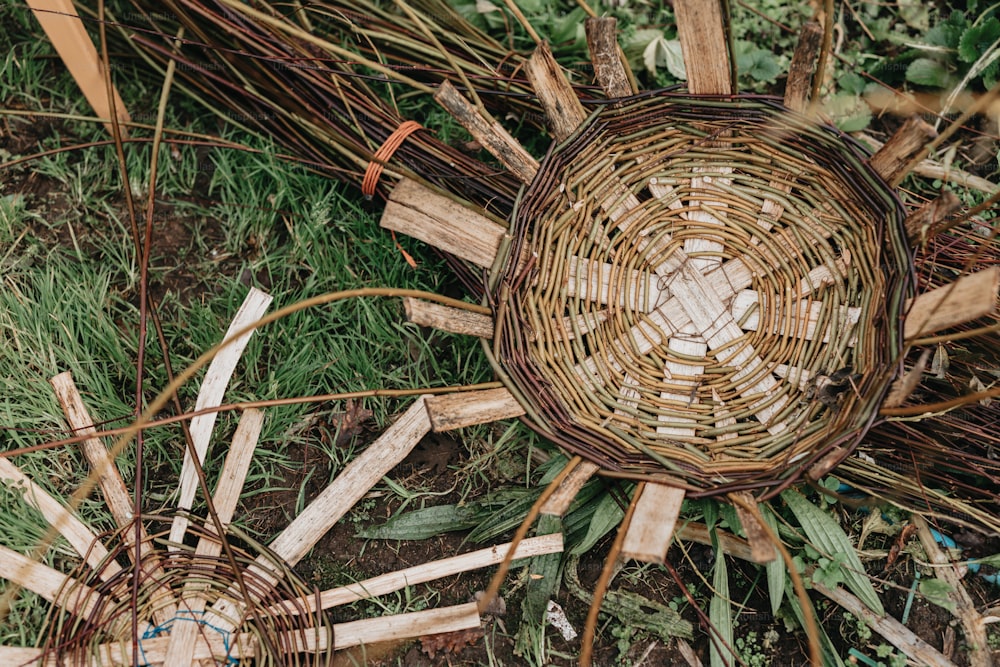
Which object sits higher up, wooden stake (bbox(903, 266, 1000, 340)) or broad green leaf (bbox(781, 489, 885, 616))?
wooden stake (bbox(903, 266, 1000, 340))

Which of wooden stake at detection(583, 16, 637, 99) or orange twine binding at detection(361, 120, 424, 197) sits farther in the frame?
orange twine binding at detection(361, 120, 424, 197)

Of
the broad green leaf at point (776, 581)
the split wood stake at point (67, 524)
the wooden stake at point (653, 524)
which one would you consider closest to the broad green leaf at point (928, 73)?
the broad green leaf at point (776, 581)

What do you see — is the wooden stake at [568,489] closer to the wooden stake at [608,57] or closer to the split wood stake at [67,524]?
the wooden stake at [608,57]

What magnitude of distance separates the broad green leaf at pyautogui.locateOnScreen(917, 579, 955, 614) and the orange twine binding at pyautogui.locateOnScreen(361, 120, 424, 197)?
50.1 inches

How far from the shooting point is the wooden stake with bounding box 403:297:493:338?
1.18 meters

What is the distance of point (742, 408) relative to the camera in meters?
1.49

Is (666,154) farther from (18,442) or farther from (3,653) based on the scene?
(3,653)

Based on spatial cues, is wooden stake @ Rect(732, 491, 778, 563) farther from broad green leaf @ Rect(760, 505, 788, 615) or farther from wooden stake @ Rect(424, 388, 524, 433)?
wooden stake @ Rect(424, 388, 524, 433)

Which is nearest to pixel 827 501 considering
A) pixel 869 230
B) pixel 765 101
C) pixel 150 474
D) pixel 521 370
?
pixel 869 230

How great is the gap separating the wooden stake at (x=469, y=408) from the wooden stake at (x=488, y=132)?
0.41 meters

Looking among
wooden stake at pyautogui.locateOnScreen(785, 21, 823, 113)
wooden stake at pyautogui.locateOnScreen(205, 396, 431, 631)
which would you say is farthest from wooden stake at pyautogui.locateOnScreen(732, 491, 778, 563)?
wooden stake at pyautogui.locateOnScreen(785, 21, 823, 113)

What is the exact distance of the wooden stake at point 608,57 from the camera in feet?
4.28

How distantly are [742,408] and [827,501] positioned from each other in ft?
0.77

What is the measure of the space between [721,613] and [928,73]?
1277mm
